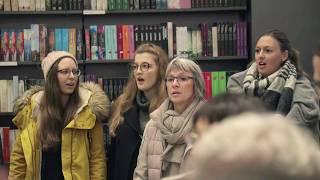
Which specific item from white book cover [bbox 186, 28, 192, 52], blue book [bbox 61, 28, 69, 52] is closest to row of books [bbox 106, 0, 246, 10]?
white book cover [bbox 186, 28, 192, 52]

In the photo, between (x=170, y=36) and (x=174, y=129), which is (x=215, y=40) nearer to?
(x=170, y=36)

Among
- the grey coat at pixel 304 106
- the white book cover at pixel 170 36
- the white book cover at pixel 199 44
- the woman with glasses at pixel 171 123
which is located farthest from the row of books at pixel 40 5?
Answer: the grey coat at pixel 304 106

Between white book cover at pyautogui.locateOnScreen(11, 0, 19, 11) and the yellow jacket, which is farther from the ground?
white book cover at pyautogui.locateOnScreen(11, 0, 19, 11)

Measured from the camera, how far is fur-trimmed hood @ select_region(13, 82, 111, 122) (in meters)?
3.05

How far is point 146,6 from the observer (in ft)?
14.6

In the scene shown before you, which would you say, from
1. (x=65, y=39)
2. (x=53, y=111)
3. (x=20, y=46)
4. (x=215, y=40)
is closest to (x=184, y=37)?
(x=215, y=40)

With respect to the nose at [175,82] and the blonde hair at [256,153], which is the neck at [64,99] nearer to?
the nose at [175,82]

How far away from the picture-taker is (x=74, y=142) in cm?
296

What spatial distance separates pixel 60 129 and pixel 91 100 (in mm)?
239

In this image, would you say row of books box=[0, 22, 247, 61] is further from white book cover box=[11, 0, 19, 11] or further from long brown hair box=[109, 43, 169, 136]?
long brown hair box=[109, 43, 169, 136]

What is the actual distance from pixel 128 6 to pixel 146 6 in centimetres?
15

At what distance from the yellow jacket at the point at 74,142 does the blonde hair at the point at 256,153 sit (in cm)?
225

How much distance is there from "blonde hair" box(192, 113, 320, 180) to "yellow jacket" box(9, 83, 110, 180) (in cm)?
225

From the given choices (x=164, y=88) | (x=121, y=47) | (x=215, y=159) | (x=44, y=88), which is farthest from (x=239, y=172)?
(x=121, y=47)
